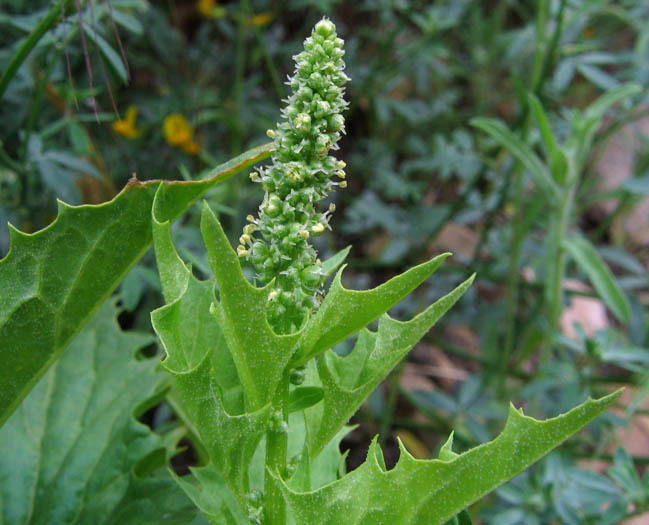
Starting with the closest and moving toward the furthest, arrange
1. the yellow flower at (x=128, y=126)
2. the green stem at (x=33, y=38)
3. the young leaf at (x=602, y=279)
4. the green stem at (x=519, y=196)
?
the green stem at (x=33, y=38), the young leaf at (x=602, y=279), the green stem at (x=519, y=196), the yellow flower at (x=128, y=126)

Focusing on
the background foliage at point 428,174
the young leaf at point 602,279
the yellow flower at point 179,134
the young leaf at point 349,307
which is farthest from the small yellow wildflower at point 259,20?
the young leaf at point 349,307

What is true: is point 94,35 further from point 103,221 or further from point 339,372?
point 339,372

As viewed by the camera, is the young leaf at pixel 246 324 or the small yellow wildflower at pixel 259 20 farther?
the small yellow wildflower at pixel 259 20

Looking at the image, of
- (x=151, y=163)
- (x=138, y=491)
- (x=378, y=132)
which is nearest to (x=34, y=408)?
(x=138, y=491)

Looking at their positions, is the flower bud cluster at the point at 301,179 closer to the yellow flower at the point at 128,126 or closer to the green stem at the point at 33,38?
the green stem at the point at 33,38

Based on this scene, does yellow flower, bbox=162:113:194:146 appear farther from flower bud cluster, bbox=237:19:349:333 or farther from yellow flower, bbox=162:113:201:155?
flower bud cluster, bbox=237:19:349:333

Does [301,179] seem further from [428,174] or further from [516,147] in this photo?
[428,174]

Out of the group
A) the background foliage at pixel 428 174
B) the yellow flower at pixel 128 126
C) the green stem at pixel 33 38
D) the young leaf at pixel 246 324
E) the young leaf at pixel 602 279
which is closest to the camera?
the young leaf at pixel 246 324
